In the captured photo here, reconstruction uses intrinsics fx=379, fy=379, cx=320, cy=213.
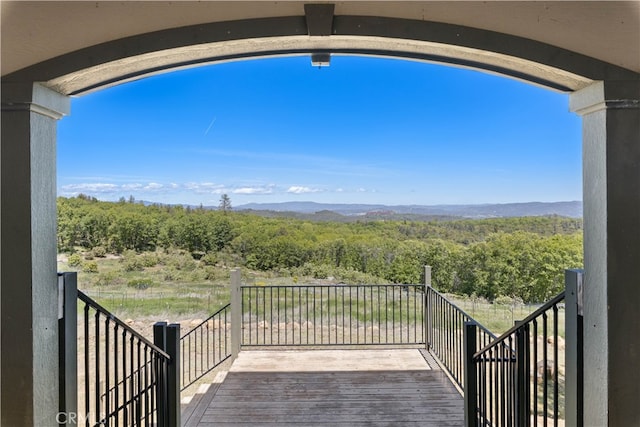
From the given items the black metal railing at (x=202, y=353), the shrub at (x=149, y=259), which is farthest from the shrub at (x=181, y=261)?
the black metal railing at (x=202, y=353)

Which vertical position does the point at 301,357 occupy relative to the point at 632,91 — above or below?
below

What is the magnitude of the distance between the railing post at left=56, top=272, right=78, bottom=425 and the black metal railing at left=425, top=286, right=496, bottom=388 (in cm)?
294

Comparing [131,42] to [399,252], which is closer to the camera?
[131,42]

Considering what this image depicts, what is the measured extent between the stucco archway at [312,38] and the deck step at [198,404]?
6.58 feet

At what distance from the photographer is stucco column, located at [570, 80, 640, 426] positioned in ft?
5.03

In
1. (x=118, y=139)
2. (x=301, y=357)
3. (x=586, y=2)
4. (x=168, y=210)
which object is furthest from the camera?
(x=118, y=139)

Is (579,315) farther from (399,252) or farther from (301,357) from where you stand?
(399,252)

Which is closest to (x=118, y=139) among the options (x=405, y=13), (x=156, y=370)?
(x=156, y=370)

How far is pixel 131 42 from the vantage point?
1610mm

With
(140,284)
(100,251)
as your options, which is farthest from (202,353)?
(100,251)

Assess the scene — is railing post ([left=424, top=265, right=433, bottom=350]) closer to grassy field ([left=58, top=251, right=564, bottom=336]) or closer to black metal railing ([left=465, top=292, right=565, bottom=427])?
black metal railing ([left=465, top=292, right=565, bottom=427])

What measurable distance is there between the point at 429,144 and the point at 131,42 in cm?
1268

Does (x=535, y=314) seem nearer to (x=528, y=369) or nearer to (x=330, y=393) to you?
(x=528, y=369)

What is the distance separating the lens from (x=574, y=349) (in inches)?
62.5
